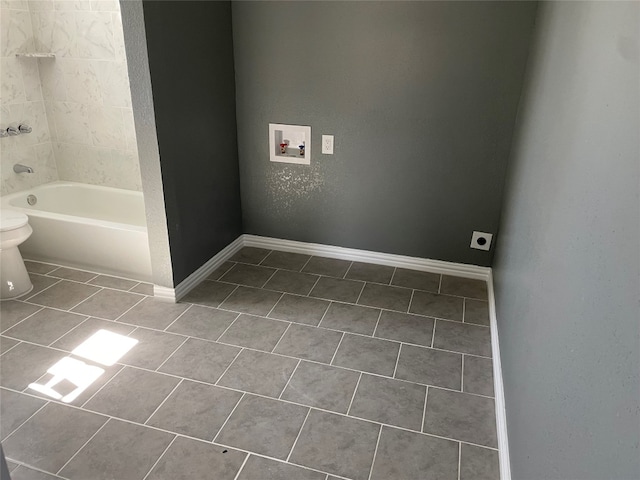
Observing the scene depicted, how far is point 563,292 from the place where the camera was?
46.9 inches

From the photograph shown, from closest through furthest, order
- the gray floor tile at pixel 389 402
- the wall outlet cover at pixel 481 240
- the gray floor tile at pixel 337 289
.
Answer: the gray floor tile at pixel 389 402
the gray floor tile at pixel 337 289
the wall outlet cover at pixel 481 240

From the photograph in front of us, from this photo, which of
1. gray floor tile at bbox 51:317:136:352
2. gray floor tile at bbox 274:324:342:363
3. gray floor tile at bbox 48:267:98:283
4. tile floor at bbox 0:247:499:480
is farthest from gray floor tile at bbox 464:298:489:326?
gray floor tile at bbox 48:267:98:283

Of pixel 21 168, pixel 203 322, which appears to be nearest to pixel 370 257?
pixel 203 322

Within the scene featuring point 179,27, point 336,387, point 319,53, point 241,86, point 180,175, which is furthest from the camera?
point 241,86

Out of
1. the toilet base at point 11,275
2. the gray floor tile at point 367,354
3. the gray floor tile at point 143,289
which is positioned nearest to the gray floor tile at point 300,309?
the gray floor tile at point 367,354

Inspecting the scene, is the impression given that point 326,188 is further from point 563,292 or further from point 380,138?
point 563,292

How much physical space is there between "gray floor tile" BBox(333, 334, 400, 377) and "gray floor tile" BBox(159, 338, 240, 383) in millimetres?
509

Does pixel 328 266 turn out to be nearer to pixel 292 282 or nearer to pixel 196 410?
pixel 292 282

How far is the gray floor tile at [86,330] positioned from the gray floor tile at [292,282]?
0.84 meters

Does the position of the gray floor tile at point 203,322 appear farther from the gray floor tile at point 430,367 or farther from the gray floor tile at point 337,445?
the gray floor tile at point 430,367

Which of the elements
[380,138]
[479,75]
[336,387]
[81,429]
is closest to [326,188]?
[380,138]

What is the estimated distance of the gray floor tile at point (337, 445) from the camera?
1677mm

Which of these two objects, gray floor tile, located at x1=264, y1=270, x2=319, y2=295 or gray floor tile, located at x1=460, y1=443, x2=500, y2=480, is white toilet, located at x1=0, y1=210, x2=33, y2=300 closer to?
gray floor tile, located at x1=264, y1=270, x2=319, y2=295

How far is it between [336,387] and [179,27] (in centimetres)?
190
